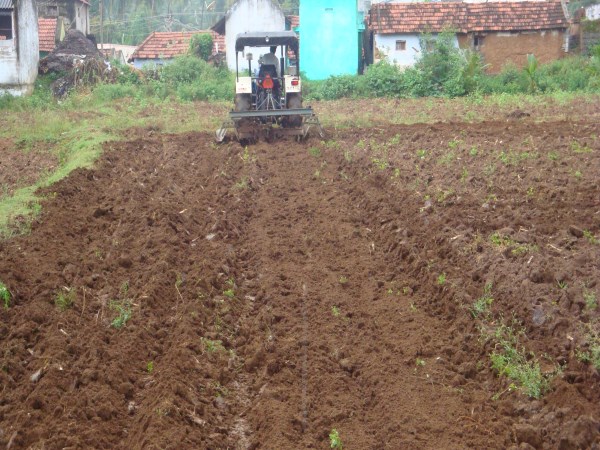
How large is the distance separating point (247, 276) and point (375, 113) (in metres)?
16.4

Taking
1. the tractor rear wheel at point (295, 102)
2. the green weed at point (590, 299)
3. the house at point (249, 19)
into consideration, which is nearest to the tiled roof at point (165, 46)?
the house at point (249, 19)

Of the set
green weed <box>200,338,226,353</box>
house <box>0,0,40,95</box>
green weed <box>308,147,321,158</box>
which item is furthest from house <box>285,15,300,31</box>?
green weed <box>200,338,226,353</box>

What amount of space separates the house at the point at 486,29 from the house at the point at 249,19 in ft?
17.7

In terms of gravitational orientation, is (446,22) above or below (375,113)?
above

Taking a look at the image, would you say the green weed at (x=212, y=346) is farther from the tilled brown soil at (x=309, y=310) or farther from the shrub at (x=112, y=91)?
the shrub at (x=112, y=91)

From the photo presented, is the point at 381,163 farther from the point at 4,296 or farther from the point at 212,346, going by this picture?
the point at 4,296

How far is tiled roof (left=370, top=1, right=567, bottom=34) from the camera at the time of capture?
118ft

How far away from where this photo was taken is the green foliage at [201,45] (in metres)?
40.2

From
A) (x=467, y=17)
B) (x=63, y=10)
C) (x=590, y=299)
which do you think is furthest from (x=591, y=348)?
(x=63, y=10)

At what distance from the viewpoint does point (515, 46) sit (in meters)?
36.3

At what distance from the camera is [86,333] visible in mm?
7516

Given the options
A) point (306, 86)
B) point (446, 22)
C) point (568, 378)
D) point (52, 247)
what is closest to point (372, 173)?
point (52, 247)

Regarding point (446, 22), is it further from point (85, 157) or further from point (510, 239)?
point (510, 239)

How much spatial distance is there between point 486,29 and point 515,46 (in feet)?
5.30
